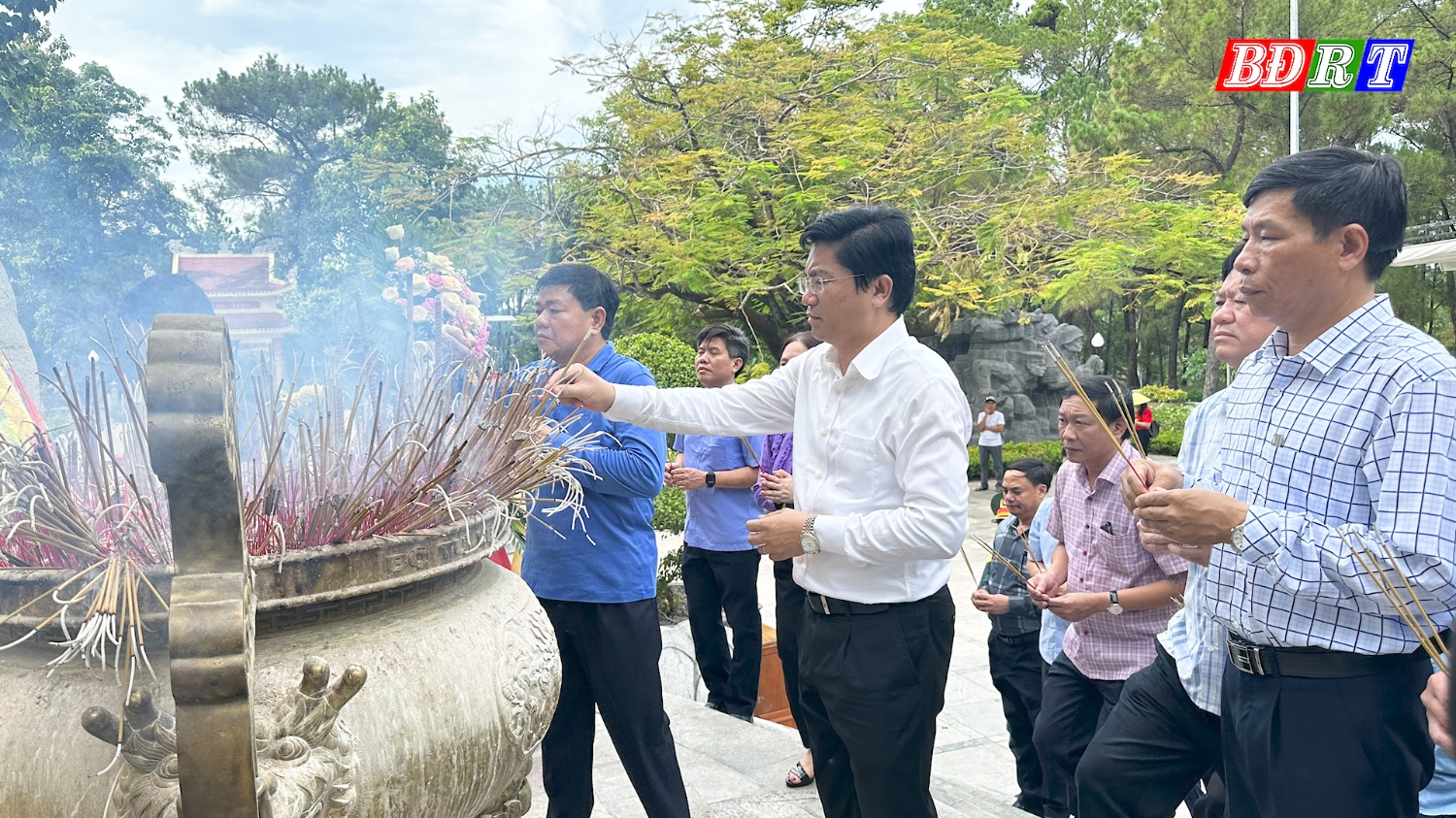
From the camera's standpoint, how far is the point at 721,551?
161 inches

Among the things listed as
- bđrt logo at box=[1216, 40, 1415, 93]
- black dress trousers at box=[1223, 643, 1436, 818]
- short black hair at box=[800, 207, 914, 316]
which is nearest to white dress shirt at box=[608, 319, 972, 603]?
short black hair at box=[800, 207, 914, 316]

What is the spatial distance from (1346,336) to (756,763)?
2.31m

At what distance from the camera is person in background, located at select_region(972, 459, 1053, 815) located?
132 inches

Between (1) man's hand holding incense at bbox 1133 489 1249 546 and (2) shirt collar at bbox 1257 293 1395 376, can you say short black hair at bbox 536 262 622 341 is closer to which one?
(1) man's hand holding incense at bbox 1133 489 1249 546

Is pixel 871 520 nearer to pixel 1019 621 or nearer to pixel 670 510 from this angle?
pixel 1019 621

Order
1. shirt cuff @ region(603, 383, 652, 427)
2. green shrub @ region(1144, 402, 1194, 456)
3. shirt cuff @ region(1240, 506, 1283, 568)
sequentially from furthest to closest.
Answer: green shrub @ region(1144, 402, 1194, 456)
shirt cuff @ region(603, 383, 652, 427)
shirt cuff @ region(1240, 506, 1283, 568)

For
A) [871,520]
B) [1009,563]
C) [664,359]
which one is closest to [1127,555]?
[1009,563]

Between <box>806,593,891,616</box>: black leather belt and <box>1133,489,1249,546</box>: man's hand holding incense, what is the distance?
59 centimetres

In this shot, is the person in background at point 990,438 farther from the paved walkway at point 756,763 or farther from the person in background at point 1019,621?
the person in background at point 1019,621

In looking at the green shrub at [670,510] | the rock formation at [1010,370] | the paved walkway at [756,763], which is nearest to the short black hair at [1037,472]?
the paved walkway at [756,763]

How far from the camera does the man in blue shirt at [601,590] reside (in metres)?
2.49

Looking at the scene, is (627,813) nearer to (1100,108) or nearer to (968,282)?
(968,282)

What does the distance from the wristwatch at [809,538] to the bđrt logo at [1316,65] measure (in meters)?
15.9

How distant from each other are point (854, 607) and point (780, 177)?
33.0ft
